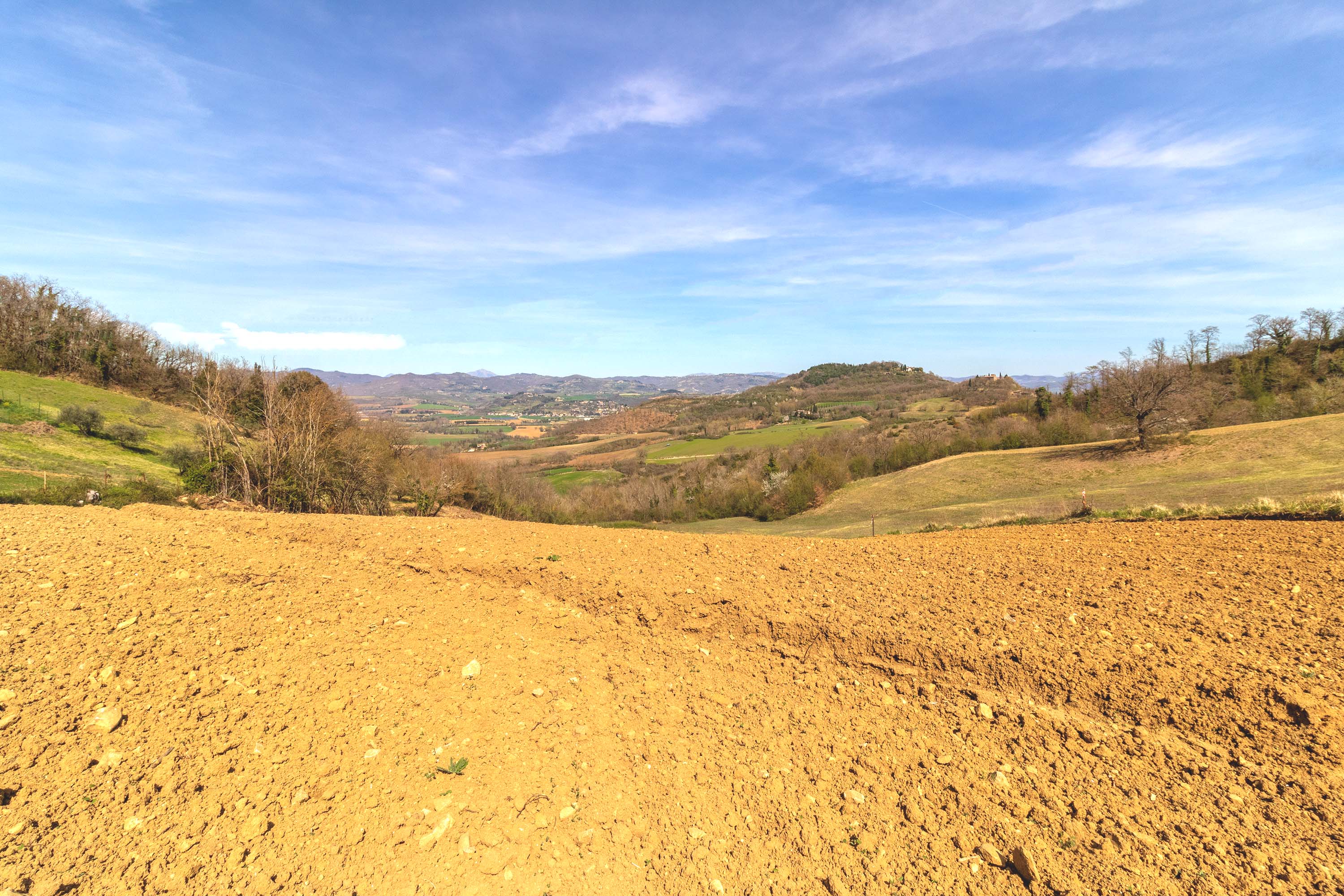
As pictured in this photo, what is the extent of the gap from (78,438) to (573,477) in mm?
45699

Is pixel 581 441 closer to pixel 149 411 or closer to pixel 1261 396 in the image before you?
pixel 149 411

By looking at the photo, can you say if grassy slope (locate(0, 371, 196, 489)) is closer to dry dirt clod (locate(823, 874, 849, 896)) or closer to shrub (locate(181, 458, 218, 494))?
shrub (locate(181, 458, 218, 494))

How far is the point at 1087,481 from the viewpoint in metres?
31.8

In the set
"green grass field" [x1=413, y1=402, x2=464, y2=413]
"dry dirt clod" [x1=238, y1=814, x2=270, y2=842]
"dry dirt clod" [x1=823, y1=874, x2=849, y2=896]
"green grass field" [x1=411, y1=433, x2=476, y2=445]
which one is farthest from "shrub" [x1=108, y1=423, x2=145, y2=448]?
"green grass field" [x1=413, y1=402, x2=464, y2=413]

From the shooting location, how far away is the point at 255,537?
889 cm

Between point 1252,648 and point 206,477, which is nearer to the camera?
point 1252,648

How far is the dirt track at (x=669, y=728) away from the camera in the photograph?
3.14 metres

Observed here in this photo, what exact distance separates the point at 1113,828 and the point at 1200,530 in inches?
316

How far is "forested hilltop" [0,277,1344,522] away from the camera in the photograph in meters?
17.6

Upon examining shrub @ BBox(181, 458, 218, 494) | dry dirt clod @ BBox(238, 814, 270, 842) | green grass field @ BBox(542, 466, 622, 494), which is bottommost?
green grass field @ BBox(542, 466, 622, 494)

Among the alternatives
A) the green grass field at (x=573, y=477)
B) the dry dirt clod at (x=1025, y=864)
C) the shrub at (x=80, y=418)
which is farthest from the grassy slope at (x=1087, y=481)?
the shrub at (x=80, y=418)

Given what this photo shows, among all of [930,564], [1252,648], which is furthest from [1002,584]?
[1252,648]

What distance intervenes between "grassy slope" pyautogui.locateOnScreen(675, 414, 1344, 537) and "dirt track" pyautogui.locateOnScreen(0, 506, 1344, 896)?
15146 millimetres

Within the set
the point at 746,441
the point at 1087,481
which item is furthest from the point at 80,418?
the point at 746,441
